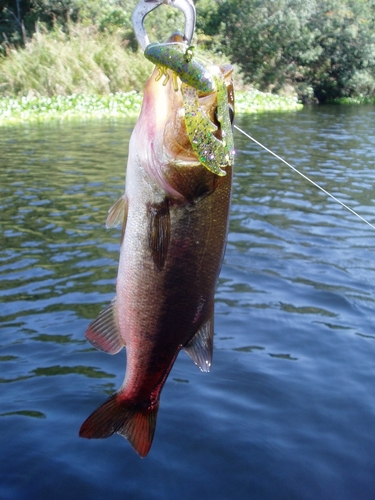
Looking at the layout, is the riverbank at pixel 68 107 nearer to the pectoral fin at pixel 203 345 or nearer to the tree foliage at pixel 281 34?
the tree foliage at pixel 281 34

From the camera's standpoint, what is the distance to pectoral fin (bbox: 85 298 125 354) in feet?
8.63

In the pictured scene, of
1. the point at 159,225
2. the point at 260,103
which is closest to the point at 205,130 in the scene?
the point at 159,225

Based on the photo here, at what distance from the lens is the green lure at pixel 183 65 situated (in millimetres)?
2121

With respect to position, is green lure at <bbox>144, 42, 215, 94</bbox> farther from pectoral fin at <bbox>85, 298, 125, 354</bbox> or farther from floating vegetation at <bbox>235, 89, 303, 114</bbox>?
floating vegetation at <bbox>235, 89, 303, 114</bbox>

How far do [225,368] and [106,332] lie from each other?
2692 millimetres

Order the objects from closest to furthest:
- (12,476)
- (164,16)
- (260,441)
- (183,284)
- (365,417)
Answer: (183,284) < (12,476) < (260,441) < (365,417) < (164,16)

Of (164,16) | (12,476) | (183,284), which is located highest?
(164,16)

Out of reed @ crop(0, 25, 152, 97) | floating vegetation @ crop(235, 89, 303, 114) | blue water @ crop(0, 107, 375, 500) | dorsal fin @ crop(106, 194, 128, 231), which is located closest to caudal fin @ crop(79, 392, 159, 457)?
dorsal fin @ crop(106, 194, 128, 231)

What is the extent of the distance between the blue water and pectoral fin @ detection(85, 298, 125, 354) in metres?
1.43

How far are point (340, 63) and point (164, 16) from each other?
512 inches

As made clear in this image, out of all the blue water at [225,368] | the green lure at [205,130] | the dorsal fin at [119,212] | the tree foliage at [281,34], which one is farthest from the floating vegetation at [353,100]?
the green lure at [205,130]

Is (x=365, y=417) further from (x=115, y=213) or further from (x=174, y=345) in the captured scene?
(x=115, y=213)

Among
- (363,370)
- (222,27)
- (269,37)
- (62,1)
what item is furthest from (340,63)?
(363,370)

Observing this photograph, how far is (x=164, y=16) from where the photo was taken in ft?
121
